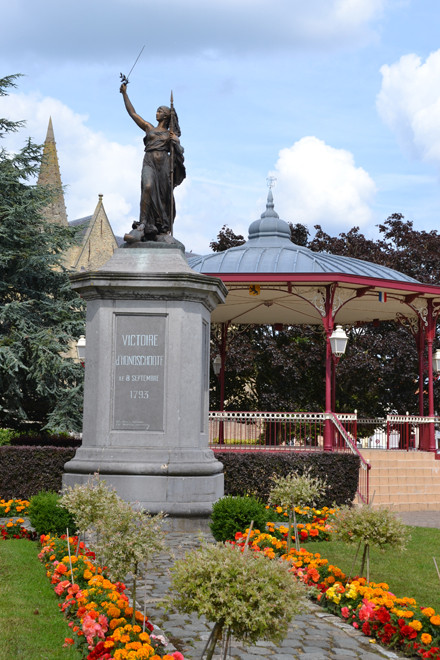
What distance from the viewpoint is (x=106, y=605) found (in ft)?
17.3

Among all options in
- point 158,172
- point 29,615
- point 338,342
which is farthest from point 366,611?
point 338,342

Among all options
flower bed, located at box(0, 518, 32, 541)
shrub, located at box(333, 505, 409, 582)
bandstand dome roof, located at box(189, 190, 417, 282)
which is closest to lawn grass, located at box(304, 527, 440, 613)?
shrub, located at box(333, 505, 409, 582)

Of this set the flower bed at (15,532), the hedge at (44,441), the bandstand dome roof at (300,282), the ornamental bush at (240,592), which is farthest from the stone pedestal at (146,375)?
the bandstand dome roof at (300,282)

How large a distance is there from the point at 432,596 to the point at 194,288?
16.5 ft

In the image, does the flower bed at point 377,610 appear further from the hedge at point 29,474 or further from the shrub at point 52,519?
the hedge at point 29,474

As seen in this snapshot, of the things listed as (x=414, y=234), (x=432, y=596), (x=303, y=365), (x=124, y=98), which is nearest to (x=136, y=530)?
(x=432, y=596)

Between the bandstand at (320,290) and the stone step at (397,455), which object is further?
the stone step at (397,455)

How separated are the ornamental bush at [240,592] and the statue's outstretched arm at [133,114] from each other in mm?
8456

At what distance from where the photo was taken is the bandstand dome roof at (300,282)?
59.4 ft

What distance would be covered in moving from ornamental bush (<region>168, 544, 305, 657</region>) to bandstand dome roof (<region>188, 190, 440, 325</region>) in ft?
45.3

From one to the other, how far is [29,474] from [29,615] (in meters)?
7.92

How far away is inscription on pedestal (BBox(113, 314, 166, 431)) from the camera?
1026cm

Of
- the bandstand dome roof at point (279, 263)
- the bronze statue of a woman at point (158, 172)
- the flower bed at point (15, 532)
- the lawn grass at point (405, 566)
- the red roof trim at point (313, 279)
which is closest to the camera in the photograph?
the lawn grass at point (405, 566)

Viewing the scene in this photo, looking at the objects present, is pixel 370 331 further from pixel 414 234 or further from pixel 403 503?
pixel 403 503
